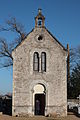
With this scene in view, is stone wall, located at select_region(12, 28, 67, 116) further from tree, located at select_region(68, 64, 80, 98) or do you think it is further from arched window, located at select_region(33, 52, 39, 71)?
tree, located at select_region(68, 64, 80, 98)

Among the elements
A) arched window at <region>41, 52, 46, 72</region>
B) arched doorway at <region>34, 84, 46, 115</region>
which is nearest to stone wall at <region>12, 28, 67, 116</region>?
arched window at <region>41, 52, 46, 72</region>

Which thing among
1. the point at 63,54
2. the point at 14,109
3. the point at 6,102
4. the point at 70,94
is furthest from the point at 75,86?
the point at 14,109

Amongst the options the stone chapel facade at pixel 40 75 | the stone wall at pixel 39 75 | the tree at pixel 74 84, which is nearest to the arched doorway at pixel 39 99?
the stone chapel facade at pixel 40 75

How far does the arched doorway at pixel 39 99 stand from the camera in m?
27.6

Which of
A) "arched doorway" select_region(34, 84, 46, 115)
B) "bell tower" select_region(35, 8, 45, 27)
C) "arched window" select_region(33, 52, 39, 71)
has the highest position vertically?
"bell tower" select_region(35, 8, 45, 27)

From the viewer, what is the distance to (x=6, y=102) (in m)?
40.8

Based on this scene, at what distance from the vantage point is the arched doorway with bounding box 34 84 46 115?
2758 centimetres

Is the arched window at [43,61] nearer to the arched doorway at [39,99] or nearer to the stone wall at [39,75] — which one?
the stone wall at [39,75]

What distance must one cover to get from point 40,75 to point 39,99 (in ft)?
12.1

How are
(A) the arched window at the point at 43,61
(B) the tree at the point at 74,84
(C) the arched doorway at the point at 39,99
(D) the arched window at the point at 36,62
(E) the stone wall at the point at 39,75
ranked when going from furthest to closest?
(B) the tree at the point at 74,84 → (A) the arched window at the point at 43,61 → (D) the arched window at the point at 36,62 → (C) the arched doorway at the point at 39,99 → (E) the stone wall at the point at 39,75

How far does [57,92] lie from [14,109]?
5396mm

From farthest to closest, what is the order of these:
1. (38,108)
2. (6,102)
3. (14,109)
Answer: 1. (6,102)
2. (38,108)
3. (14,109)

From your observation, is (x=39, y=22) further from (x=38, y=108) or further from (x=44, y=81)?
(x=38, y=108)

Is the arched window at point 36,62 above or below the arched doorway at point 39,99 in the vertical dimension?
above
